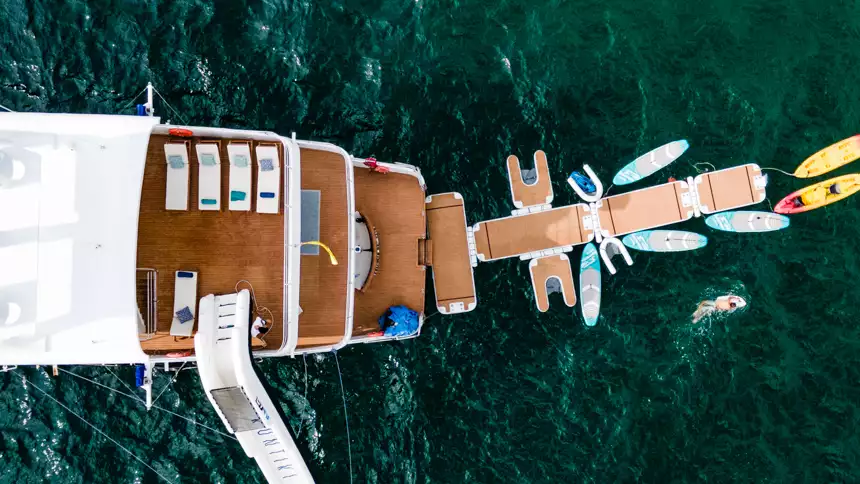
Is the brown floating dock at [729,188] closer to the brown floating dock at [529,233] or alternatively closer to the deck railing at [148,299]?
the brown floating dock at [529,233]

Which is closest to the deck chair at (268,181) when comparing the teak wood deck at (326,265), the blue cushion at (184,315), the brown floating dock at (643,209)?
the teak wood deck at (326,265)

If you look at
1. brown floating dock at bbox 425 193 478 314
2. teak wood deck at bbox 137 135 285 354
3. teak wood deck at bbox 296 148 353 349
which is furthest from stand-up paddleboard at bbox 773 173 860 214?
teak wood deck at bbox 137 135 285 354

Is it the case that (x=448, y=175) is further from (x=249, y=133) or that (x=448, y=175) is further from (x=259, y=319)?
(x=259, y=319)

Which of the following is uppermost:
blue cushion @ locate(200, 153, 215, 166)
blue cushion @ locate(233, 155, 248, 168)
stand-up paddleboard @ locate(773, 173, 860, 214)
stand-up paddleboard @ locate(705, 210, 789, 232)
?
blue cushion @ locate(200, 153, 215, 166)

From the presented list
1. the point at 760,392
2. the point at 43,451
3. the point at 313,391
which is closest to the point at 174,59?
the point at 313,391

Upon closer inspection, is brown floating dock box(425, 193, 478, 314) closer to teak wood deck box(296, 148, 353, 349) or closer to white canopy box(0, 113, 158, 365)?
teak wood deck box(296, 148, 353, 349)
